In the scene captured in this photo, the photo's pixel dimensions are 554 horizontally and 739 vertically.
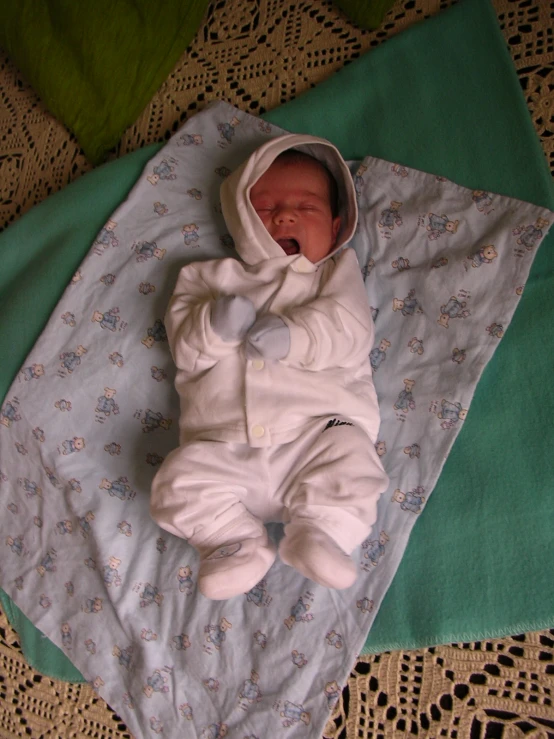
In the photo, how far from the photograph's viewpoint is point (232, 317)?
121cm

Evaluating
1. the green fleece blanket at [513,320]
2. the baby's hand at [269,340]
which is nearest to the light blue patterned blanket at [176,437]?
the green fleece blanket at [513,320]

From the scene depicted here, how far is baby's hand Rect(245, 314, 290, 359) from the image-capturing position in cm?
119

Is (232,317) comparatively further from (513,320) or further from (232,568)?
(513,320)

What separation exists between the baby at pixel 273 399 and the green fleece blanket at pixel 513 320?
0.19 meters

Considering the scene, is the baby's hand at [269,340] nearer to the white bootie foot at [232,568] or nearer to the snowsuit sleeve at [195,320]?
the snowsuit sleeve at [195,320]

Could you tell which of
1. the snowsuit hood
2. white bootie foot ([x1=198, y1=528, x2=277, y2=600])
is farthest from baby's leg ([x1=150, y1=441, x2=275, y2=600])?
the snowsuit hood

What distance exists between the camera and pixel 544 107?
1452 mm

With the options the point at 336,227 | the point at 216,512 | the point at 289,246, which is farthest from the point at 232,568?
the point at 336,227

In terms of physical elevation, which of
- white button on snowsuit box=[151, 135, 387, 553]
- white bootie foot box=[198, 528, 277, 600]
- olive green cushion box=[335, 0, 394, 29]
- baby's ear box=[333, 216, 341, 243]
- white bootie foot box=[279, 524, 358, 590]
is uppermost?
olive green cushion box=[335, 0, 394, 29]

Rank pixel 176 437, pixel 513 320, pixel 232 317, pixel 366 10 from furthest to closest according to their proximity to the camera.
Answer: pixel 366 10, pixel 176 437, pixel 513 320, pixel 232 317

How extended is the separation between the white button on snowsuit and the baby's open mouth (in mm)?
40

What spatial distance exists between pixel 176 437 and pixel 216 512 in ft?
1.03

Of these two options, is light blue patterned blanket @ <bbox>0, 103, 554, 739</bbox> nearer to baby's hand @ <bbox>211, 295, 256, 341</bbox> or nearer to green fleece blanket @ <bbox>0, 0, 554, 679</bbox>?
green fleece blanket @ <bbox>0, 0, 554, 679</bbox>

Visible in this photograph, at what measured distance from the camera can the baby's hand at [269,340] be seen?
1190 mm
